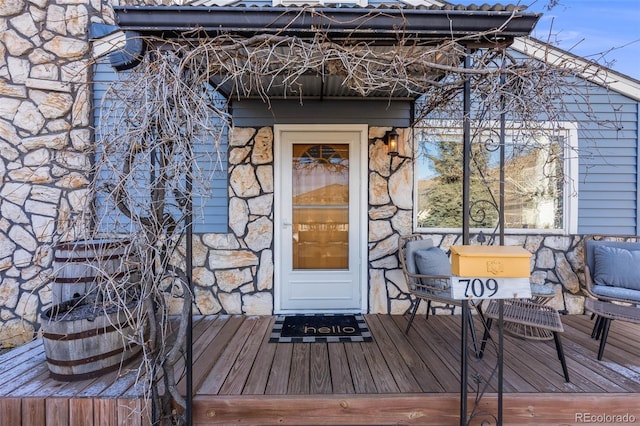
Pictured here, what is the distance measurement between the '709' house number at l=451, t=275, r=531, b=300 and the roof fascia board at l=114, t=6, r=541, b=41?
4.48ft

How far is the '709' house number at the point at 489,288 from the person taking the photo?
5.08 ft

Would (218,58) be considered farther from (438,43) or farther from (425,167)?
(425,167)

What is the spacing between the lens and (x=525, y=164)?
341 cm

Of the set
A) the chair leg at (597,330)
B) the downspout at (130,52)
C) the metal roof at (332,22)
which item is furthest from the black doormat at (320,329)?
the downspout at (130,52)

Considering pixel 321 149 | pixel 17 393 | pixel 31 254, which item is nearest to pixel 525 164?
pixel 321 149

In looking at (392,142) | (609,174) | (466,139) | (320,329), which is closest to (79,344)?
(320,329)

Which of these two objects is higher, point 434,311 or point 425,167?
point 425,167

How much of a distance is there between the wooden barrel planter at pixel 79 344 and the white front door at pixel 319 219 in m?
1.56

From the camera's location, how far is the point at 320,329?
9.39ft

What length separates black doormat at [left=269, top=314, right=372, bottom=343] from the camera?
8.67 ft

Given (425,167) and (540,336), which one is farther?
(425,167)

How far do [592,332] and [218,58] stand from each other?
3722 mm

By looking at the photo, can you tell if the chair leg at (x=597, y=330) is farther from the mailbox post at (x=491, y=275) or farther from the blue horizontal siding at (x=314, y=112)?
the blue horizontal siding at (x=314, y=112)

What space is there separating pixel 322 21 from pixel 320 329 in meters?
2.48
